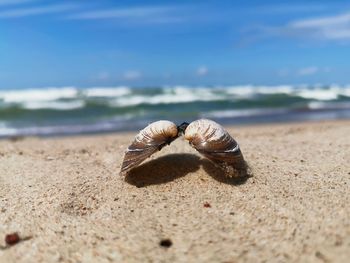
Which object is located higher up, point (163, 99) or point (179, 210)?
point (179, 210)

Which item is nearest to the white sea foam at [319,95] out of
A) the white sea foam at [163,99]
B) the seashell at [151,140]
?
the white sea foam at [163,99]

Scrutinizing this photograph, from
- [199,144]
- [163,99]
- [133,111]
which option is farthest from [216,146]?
[163,99]

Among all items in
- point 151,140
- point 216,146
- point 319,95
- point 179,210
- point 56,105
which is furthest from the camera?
point 319,95

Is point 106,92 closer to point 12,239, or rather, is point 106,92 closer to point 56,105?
point 56,105

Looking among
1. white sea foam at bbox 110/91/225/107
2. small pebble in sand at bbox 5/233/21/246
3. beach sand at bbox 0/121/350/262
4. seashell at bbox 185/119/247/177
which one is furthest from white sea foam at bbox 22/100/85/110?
small pebble in sand at bbox 5/233/21/246

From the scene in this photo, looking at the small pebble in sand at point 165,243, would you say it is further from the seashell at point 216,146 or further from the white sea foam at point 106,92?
the white sea foam at point 106,92

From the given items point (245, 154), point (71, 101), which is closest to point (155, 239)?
point (245, 154)
